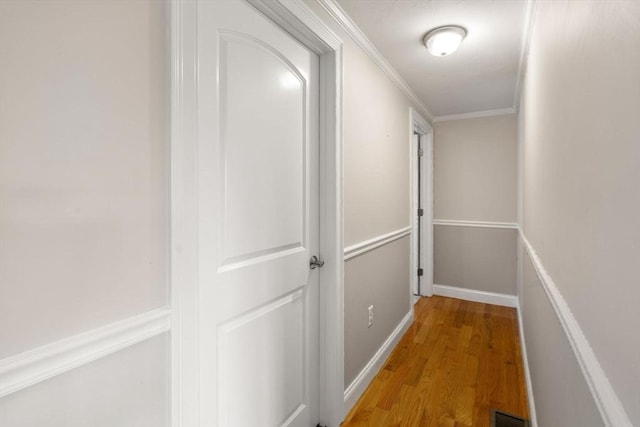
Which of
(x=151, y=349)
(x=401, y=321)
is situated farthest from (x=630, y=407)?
(x=401, y=321)

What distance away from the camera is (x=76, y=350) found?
685 mm

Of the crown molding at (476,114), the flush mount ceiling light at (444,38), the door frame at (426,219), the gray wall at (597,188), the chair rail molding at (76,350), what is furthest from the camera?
the door frame at (426,219)

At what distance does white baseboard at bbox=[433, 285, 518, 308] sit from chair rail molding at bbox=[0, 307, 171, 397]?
3742mm

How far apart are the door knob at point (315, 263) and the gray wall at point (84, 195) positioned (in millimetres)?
867

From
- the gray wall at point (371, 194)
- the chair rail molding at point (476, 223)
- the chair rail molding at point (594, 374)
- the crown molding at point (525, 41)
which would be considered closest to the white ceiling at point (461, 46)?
the crown molding at point (525, 41)

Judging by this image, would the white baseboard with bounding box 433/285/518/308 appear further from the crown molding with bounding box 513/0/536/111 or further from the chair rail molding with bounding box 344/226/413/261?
the crown molding with bounding box 513/0/536/111

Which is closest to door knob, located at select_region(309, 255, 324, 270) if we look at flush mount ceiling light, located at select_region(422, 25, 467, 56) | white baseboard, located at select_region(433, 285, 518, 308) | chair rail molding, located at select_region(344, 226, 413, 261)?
chair rail molding, located at select_region(344, 226, 413, 261)

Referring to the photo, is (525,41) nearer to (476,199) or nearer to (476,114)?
(476,114)

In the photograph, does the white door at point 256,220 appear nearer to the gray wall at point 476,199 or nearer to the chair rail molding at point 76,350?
the chair rail molding at point 76,350

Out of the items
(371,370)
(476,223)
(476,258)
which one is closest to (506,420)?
(371,370)

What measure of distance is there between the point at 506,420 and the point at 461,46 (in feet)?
7.67

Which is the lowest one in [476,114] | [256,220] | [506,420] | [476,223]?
[506,420]

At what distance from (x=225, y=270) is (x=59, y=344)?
20.1 inches

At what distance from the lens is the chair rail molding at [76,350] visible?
1.96 ft
